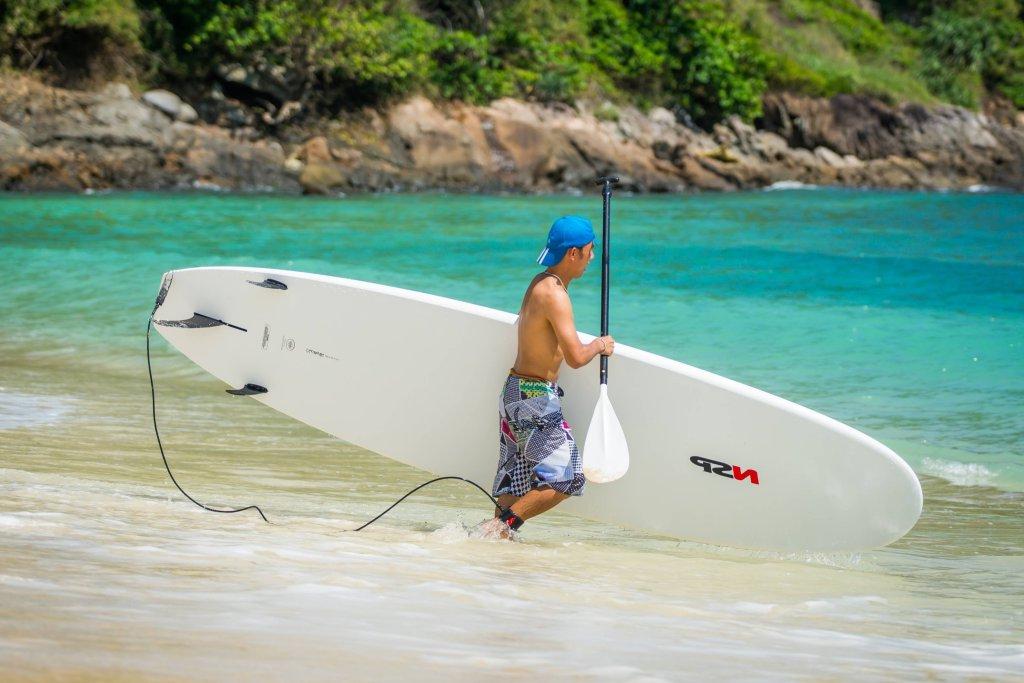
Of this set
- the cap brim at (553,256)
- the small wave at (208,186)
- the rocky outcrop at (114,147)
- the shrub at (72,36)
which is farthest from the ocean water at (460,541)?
the shrub at (72,36)

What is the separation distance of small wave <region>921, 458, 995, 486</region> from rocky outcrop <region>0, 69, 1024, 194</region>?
55.7 feet

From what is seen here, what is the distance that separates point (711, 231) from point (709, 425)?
14157 millimetres

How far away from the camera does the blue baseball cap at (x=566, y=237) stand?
3.72 m

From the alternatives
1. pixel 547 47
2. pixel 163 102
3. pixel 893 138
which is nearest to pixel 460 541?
pixel 163 102

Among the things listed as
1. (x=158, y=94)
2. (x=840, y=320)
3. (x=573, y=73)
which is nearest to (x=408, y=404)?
(x=840, y=320)

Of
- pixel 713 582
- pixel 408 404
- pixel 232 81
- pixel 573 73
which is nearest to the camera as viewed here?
pixel 713 582

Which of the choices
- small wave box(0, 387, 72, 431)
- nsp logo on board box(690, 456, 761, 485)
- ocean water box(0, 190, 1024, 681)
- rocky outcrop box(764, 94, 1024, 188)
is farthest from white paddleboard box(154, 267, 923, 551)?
rocky outcrop box(764, 94, 1024, 188)

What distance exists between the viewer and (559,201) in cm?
2189

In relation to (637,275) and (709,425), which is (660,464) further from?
(637,275)

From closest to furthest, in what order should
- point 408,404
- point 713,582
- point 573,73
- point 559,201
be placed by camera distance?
point 713,582, point 408,404, point 559,201, point 573,73

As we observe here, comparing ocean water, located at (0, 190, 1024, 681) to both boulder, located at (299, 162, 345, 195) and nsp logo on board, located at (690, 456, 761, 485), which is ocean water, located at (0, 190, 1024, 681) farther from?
boulder, located at (299, 162, 345, 195)

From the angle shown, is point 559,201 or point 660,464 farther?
point 559,201

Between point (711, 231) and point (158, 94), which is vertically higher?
point (158, 94)

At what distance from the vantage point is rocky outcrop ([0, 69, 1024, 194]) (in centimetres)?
2120
